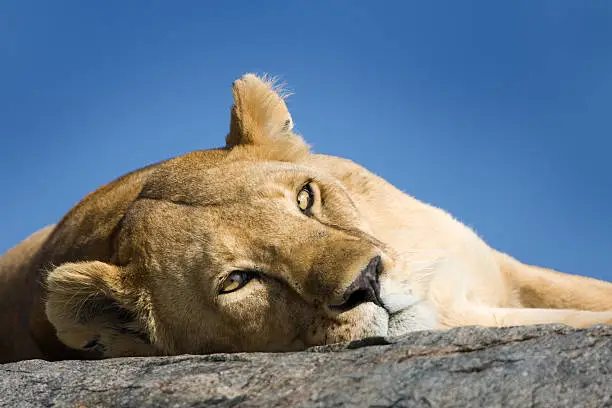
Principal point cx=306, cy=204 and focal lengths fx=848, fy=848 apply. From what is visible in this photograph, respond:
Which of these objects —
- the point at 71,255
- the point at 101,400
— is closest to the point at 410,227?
the point at 71,255

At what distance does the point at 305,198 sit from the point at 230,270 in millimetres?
663

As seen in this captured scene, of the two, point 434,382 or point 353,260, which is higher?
point 353,260

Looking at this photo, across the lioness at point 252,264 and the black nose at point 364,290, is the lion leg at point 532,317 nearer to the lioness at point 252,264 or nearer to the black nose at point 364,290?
the lioness at point 252,264

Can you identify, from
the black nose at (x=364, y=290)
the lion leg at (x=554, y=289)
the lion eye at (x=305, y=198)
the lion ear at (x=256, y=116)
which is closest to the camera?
the black nose at (x=364, y=290)

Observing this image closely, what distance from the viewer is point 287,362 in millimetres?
3400

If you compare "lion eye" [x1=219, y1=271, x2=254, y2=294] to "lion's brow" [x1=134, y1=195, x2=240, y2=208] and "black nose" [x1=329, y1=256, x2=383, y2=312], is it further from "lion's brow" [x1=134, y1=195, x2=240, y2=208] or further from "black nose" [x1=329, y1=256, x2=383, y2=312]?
"black nose" [x1=329, y1=256, x2=383, y2=312]

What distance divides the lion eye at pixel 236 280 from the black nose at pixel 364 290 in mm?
547

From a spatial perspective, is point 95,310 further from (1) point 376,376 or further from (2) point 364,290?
(1) point 376,376

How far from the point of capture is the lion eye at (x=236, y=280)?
4.31m

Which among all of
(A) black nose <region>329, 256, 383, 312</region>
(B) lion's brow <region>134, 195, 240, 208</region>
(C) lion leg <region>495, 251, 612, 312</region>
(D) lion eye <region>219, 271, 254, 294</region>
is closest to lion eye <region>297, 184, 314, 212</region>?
(B) lion's brow <region>134, 195, 240, 208</region>

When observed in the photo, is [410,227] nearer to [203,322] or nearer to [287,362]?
[203,322]

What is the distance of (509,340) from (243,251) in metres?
1.54

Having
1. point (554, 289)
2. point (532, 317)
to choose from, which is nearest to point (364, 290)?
point (532, 317)

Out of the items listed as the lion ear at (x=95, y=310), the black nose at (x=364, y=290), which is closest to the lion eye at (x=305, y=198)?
the black nose at (x=364, y=290)
